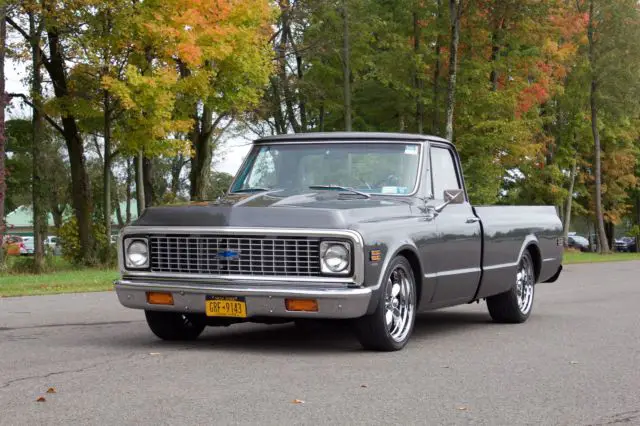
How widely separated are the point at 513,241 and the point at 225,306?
4.14 m

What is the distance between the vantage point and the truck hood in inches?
336

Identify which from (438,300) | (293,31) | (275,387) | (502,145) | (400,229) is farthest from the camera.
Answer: (293,31)

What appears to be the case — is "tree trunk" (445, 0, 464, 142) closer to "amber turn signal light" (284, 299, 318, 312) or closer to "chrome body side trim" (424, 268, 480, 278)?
"chrome body side trim" (424, 268, 480, 278)

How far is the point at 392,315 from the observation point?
899 cm

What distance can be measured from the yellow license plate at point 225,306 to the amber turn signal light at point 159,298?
400 millimetres

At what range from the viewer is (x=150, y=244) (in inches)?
361

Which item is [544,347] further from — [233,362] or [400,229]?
[233,362]

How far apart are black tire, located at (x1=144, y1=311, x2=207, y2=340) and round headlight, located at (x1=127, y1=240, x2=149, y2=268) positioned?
1.73 ft

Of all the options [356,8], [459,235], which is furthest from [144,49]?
[459,235]

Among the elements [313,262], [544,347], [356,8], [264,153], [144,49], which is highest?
[356,8]

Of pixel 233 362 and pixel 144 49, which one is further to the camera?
pixel 144 49

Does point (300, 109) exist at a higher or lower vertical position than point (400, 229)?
higher

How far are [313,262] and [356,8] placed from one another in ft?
101

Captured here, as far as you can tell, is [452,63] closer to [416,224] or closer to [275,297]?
[416,224]
